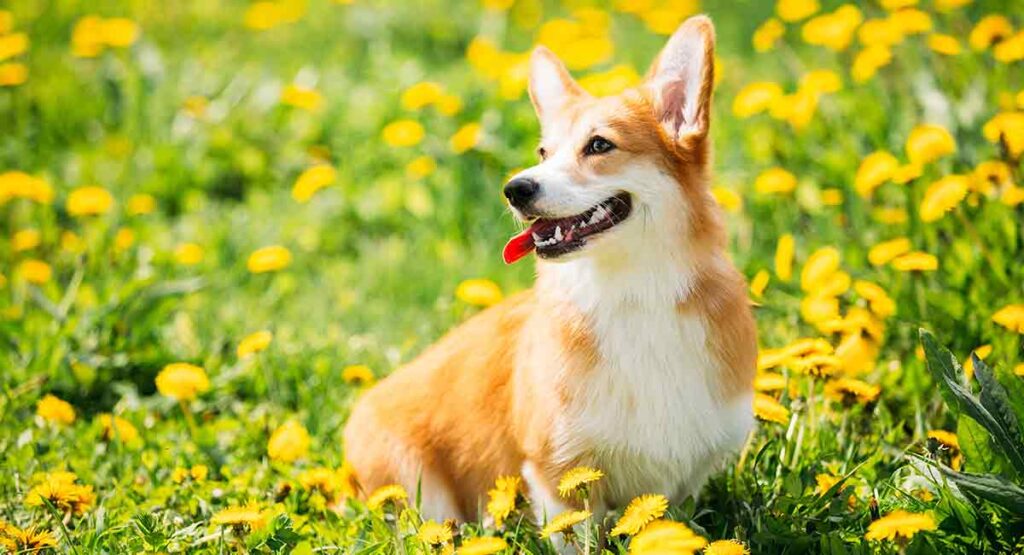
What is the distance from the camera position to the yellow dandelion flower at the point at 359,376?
3.75 m

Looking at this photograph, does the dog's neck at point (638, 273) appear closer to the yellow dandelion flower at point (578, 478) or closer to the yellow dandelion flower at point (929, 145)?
the yellow dandelion flower at point (578, 478)

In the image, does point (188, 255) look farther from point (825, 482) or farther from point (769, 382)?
point (825, 482)

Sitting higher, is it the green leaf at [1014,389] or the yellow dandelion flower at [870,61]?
the yellow dandelion flower at [870,61]

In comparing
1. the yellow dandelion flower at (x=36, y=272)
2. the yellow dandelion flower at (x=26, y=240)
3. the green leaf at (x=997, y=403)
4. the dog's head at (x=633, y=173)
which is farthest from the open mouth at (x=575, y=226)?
the yellow dandelion flower at (x=26, y=240)

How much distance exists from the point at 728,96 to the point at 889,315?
232 centimetres

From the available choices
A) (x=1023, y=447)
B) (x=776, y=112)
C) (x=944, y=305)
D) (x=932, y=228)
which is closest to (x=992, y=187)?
(x=932, y=228)

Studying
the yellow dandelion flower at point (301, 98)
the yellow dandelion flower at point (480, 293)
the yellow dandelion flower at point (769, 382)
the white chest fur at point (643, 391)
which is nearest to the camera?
the white chest fur at point (643, 391)

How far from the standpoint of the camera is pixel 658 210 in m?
2.69

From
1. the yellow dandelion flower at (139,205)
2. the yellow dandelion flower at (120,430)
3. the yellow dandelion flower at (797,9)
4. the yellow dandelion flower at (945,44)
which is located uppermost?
the yellow dandelion flower at (945,44)

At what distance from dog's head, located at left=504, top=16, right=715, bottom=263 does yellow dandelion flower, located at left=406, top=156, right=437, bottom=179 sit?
80.6 inches

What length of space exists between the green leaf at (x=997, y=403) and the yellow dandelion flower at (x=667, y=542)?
0.81 m

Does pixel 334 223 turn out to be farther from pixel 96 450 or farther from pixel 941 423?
pixel 941 423

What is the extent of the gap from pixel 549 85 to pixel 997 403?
1396 millimetres

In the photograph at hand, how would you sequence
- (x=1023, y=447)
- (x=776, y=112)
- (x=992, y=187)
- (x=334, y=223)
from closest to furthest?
(x=1023, y=447) < (x=992, y=187) < (x=776, y=112) < (x=334, y=223)
